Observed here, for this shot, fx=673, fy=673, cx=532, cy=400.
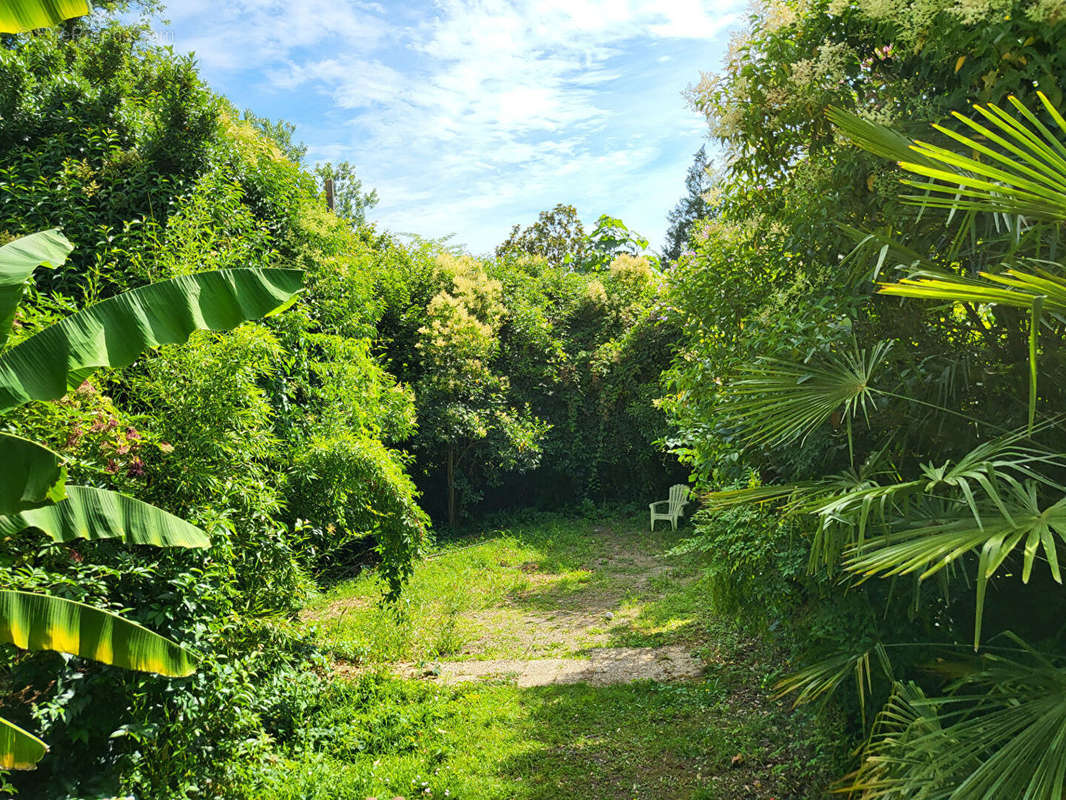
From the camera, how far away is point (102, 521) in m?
3.23

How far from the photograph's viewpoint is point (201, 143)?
682 centimetres

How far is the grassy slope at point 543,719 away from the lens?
4.34 metres

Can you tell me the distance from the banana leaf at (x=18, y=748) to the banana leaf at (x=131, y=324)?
1.33 meters

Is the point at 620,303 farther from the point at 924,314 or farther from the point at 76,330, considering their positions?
the point at 76,330

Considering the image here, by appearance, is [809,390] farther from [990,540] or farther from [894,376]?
[990,540]

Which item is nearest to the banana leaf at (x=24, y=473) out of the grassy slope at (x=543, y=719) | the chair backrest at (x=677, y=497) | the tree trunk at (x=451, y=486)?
the grassy slope at (x=543, y=719)

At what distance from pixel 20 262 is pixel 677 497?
37.8ft

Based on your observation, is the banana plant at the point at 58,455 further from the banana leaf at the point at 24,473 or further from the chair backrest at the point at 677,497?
the chair backrest at the point at 677,497

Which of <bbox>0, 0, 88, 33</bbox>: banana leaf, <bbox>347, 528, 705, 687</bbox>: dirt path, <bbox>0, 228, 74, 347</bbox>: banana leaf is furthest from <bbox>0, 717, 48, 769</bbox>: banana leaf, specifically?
<bbox>347, 528, 705, 687</bbox>: dirt path

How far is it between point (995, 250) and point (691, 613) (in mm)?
5624

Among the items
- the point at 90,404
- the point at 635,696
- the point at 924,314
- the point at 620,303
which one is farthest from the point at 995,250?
the point at 620,303

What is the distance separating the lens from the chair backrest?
42.1 feet

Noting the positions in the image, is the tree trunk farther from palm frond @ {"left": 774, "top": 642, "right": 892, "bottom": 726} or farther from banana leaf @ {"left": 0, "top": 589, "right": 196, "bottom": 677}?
palm frond @ {"left": 774, "top": 642, "right": 892, "bottom": 726}

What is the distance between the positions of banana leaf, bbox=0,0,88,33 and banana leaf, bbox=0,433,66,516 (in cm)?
169
